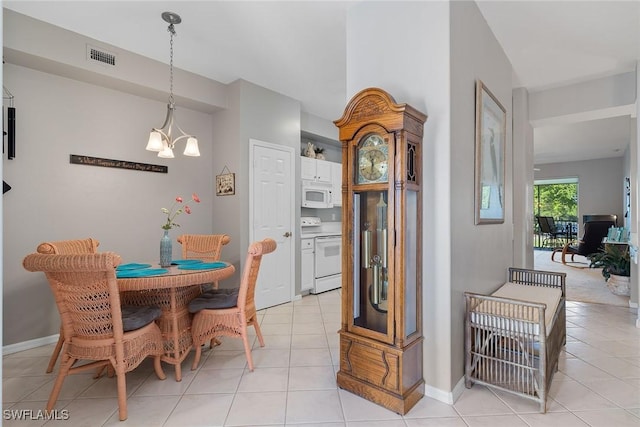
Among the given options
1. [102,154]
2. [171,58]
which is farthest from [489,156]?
[102,154]

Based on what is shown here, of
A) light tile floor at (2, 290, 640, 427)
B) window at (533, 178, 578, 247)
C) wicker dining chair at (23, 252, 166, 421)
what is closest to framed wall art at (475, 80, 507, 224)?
light tile floor at (2, 290, 640, 427)

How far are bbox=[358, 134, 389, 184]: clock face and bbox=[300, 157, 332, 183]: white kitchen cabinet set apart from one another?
8.56 feet

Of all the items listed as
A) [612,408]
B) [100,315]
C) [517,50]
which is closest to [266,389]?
[100,315]

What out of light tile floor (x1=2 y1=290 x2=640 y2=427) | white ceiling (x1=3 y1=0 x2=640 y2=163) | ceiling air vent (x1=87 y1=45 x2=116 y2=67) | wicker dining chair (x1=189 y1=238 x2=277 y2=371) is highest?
white ceiling (x1=3 y1=0 x2=640 y2=163)

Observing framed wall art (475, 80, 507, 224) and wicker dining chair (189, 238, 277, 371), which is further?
wicker dining chair (189, 238, 277, 371)

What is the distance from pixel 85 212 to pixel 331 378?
9.17ft

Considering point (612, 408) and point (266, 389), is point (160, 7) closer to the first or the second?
point (266, 389)

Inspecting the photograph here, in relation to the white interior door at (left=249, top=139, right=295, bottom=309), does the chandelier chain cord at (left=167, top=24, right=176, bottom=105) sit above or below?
above

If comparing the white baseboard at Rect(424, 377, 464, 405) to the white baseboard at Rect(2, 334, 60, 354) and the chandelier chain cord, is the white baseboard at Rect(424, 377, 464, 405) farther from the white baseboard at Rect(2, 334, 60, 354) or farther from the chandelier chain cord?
the chandelier chain cord

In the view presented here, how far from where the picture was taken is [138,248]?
3.63 m

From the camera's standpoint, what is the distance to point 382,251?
214cm

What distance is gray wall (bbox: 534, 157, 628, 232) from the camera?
8789 mm

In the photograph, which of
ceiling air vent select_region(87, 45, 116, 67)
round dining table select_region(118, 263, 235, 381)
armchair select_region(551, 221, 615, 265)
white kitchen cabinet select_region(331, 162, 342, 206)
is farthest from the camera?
armchair select_region(551, 221, 615, 265)

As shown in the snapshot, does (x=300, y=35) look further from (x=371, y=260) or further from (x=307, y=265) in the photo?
(x=307, y=265)
